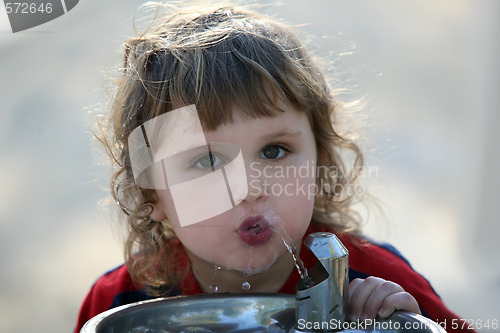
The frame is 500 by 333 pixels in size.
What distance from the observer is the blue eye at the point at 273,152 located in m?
0.88

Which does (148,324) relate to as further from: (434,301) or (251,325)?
(434,301)

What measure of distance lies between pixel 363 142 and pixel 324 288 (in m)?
0.73

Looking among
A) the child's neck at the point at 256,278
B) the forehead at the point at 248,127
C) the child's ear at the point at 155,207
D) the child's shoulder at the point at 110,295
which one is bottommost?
the child's shoulder at the point at 110,295

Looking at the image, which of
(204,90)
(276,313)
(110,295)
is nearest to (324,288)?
(276,313)

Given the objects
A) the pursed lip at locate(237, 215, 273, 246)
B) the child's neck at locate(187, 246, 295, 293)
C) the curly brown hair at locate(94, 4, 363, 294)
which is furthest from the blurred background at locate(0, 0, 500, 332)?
the pursed lip at locate(237, 215, 273, 246)

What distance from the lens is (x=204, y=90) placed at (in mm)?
883

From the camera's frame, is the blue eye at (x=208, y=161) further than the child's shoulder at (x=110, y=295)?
No

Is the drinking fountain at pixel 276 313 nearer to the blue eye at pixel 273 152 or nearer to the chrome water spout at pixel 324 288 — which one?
the chrome water spout at pixel 324 288

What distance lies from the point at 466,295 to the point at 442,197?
413mm

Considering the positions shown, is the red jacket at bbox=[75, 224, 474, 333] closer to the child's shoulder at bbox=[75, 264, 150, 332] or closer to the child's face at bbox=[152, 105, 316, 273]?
the child's shoulder at bbox=[75, 264, 150, 332]

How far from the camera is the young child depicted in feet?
2.81

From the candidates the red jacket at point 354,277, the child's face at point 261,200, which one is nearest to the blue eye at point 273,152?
the child's face at point 261,200

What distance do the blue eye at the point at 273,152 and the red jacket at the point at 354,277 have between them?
6.6 inches

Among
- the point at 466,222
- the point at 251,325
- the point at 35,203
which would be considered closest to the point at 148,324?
the point at 251,325
